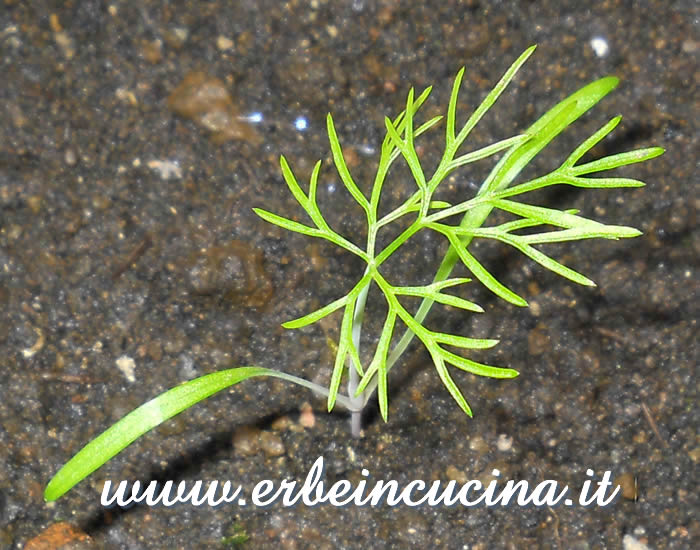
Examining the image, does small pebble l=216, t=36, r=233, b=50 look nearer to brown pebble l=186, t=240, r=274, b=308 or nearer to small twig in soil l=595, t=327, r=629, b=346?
brown pebble l=186, t=240, r=274, b=308

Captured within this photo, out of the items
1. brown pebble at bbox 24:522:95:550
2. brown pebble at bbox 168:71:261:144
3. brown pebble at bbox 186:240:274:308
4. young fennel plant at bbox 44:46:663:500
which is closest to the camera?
young fennel plant at bbox 44:46:663:500

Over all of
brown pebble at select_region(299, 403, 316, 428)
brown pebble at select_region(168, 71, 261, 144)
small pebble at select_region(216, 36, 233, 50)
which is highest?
small pebble at select_region(216, 36, 233, 50)

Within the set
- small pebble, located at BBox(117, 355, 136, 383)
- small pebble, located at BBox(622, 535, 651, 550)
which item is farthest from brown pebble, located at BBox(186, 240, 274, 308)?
small pebble, located at BBox(622, 535, 651, 550)

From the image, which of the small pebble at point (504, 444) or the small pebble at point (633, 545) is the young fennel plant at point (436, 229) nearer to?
the small pebble at point (504, 444)

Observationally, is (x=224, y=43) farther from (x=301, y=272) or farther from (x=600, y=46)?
(x=600, y=46)

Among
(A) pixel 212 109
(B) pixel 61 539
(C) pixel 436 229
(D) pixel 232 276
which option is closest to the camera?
(C) pixel 436 229

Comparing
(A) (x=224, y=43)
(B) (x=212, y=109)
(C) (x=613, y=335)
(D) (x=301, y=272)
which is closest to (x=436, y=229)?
(D) (x=301, y=272)

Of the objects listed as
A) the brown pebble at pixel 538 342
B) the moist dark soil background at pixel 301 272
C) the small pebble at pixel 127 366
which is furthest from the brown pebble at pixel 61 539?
the brown pebble at pixel 538 342

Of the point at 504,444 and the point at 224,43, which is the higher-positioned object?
the point at 224,43
